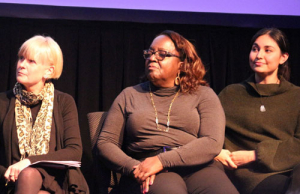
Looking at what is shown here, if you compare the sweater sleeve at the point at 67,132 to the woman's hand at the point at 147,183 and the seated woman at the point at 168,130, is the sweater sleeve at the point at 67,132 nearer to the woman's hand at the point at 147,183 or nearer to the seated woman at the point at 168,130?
the seated woman at the point at 168,130

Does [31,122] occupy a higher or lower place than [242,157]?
higher

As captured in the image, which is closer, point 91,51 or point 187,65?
point 187,65

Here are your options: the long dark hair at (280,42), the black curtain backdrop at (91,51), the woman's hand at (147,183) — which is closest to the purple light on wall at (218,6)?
the black curtain backdrop at (91,51)

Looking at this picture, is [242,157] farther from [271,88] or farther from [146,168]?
[146,168]

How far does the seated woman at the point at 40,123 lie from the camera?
2.46m

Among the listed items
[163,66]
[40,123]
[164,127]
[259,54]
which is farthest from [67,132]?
[259,54]

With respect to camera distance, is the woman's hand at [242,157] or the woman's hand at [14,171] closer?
the woman's hand at [14,171]

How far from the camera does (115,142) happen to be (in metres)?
2.61

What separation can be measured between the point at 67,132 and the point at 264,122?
121 centimetres

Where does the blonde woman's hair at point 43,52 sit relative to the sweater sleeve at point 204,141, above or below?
above

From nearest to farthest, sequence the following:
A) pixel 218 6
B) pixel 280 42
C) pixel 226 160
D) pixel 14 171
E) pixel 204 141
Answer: pixel 14 171 → pixel 204 141 → pixel 226 160 → pixel 280 42 → pixel 218 6

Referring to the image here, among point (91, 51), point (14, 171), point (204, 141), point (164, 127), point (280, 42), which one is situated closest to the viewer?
point (14, 171)

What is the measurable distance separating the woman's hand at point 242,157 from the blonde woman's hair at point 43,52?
1204 mm

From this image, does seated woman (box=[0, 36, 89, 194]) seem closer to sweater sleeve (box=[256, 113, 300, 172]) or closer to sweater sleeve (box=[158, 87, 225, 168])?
sweater sleeve (box=[158, 87, 225, 168])
